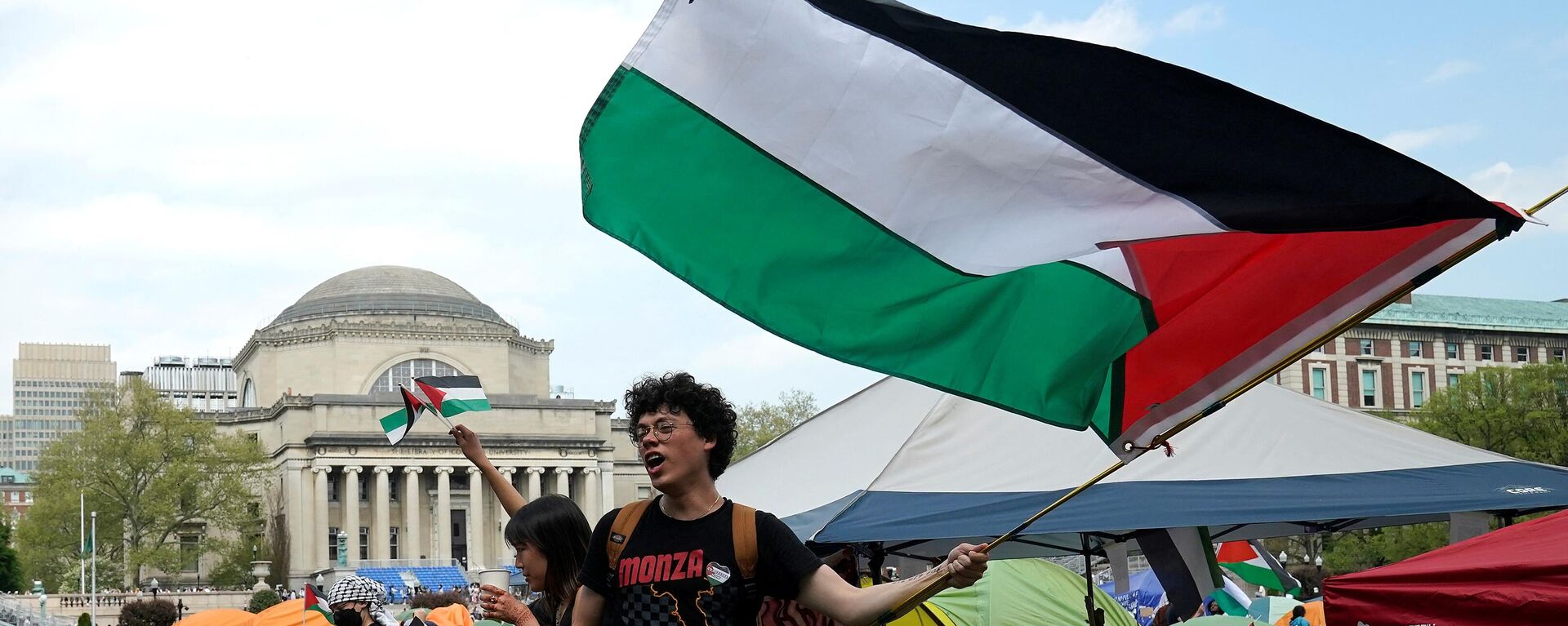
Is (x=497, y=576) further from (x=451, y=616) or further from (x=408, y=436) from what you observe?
(x=408, y=436)

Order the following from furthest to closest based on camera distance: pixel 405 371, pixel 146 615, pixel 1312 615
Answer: pixel 405 371 < pixel 146 615 < pixel 1312 615

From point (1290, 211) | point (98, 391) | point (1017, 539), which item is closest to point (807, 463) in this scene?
point (1017, 539)

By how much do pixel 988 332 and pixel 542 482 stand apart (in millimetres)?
98722

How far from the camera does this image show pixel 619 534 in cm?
434

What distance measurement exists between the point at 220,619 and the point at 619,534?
30.5ft

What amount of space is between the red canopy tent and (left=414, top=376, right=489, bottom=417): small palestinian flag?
18.3 feet

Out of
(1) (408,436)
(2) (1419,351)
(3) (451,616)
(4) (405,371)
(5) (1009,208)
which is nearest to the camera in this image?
(5) (1009,208)

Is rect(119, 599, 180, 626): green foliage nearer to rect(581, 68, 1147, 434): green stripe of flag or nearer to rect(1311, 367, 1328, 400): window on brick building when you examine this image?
rect(581, 68, 1147, 434): green stripe of flag

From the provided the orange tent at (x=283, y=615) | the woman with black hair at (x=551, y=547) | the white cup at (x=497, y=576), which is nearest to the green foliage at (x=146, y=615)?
the white cup at (x=497, y=576)

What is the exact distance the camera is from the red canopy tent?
5664 millimetres

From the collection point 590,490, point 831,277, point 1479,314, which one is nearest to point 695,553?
point 831,277

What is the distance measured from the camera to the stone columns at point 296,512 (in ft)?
306

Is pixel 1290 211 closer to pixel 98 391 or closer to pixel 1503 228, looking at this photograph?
pixel 1503 228

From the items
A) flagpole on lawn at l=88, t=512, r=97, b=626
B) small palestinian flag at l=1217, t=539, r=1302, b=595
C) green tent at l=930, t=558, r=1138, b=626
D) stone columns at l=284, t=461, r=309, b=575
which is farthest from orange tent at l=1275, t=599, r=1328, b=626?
stone columns at l=284, t=461, r=309, b=575
